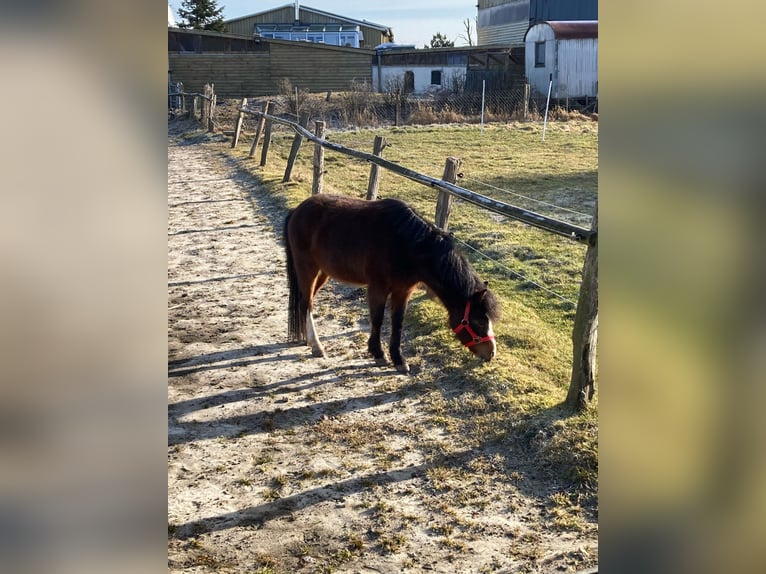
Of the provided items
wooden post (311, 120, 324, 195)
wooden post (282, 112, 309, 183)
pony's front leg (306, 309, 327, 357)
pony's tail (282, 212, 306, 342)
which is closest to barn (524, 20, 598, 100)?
wooden post (282, 112, 309, 183)

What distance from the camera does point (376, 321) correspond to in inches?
184

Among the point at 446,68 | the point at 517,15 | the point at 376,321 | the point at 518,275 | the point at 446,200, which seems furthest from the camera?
the point at 517,15

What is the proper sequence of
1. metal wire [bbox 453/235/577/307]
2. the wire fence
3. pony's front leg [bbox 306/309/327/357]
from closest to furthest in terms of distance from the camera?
1. pony's front leg [bbox 306/309/327/357]
2. metal wire [bbox 453/235/577/307]
3. the wire fence

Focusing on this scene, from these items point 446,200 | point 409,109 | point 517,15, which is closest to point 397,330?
point 446,200

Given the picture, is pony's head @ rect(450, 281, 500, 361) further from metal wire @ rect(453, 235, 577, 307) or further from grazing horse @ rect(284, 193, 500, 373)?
metal wire @ rect(453, 235, 577, 307)

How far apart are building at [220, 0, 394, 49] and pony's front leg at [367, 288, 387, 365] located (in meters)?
36.7

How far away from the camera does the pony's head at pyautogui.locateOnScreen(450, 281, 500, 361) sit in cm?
417

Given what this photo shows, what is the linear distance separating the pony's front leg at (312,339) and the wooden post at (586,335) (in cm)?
188

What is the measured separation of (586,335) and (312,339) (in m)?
2.11

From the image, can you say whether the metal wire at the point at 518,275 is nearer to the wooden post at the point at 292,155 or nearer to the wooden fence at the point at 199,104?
the wooden post at the point at 292,155

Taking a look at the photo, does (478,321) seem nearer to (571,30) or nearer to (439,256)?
(439,256)

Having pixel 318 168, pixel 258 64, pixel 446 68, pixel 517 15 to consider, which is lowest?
pixel 318 168
